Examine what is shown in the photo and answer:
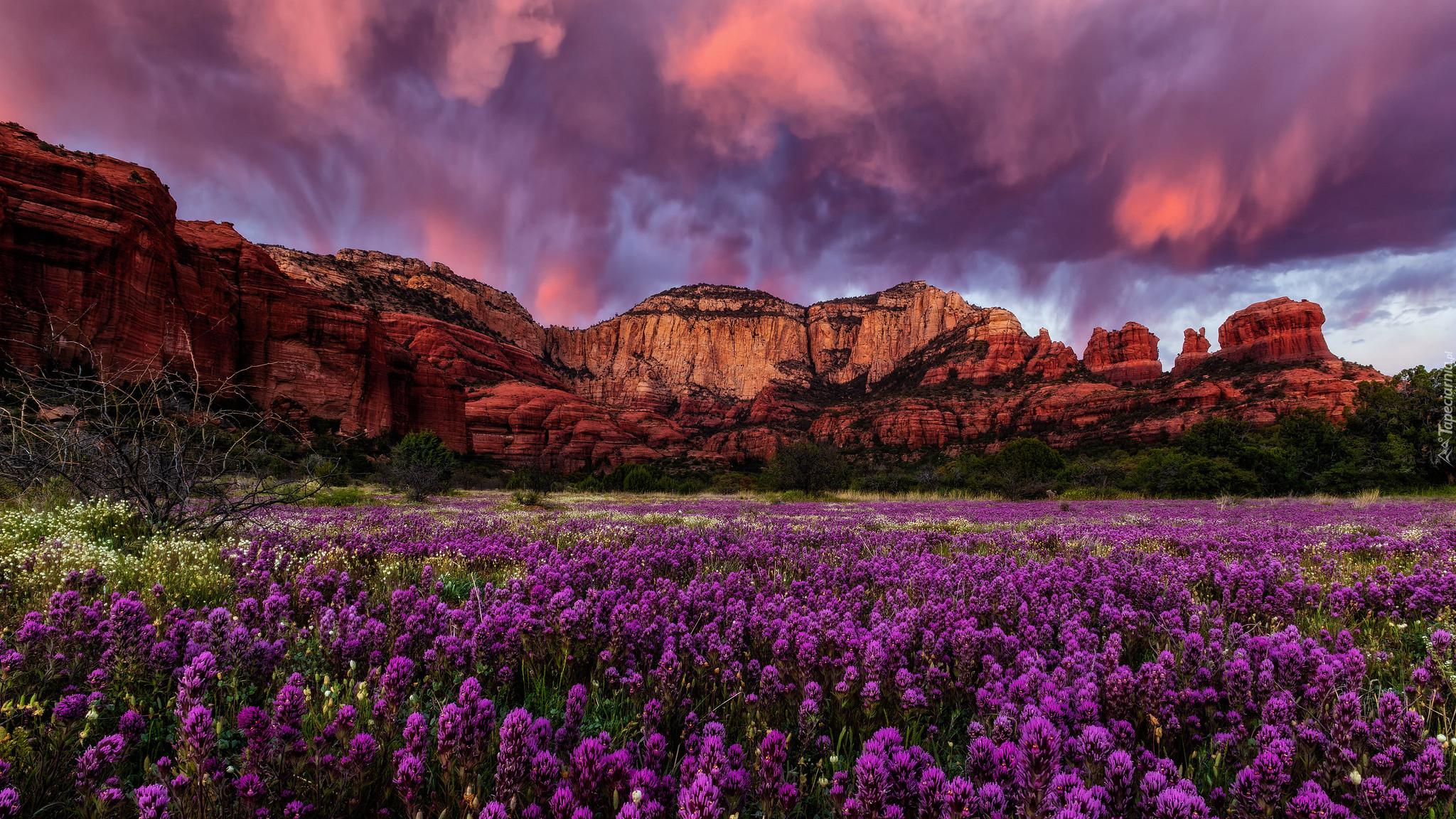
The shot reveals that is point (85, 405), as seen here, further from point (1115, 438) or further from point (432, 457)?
point (1115, 438)

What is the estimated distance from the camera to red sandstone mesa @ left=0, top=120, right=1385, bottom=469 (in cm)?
5106

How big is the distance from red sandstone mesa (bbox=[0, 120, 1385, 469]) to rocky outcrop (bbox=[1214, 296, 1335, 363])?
0.44 meters

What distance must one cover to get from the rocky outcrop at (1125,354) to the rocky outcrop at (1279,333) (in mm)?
13534

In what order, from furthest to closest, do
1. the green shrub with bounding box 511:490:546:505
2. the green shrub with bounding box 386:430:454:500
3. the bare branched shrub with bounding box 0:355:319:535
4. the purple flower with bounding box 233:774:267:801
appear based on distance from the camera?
the green shrub with bounding box 386:430:454:500, the green shrub with bounding box 511:490:546:505, the bare branched shrub with bounding box 0:355:319:535, the purple flower with bounding box 233:774:267:801

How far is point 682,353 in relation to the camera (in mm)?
171500

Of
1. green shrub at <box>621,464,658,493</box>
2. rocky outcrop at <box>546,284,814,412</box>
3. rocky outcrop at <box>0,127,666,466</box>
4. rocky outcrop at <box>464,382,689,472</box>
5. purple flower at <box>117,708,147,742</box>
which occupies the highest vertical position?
rocky outcrop at <box>546,284,814,412</box>

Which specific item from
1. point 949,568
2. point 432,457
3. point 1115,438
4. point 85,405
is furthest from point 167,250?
point 1115,438

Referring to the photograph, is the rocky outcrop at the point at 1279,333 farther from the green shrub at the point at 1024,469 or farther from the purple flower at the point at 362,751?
the purple flower at the point at 362,751

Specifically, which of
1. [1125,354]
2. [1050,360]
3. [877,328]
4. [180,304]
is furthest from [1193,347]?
[180,304]

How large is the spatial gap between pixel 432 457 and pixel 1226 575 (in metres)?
50.5

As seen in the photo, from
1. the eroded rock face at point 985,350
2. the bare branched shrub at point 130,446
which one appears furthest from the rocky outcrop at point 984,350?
the bare branched shrub at point 130,446

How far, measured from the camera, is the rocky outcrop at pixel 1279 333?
110m

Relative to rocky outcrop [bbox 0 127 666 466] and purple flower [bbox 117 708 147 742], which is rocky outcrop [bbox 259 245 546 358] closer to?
rocky outcrop [bbox 0 127 666 466]

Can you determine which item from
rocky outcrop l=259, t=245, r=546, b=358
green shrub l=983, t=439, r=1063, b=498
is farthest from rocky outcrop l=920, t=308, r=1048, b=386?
rocky outcrop l=259, t=245, r=546, b=358
